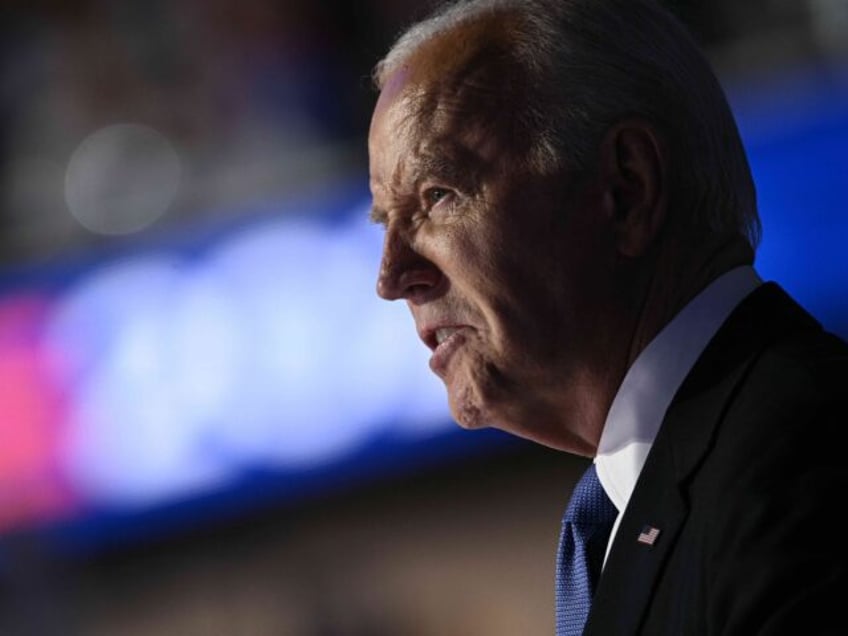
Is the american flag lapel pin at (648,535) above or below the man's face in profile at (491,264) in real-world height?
below

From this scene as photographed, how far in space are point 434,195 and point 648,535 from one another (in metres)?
0.48

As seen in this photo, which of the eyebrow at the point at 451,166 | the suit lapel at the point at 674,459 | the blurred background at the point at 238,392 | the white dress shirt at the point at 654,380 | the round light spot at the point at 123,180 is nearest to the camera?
the suit lapel at the point at 674,459

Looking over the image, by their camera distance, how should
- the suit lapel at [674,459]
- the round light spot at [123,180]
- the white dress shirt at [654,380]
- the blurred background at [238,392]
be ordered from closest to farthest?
the suit lapel at [674,459] → the white dress shirt at [654,380] → the blurred background at [238,392] → the round light spot at [123,180]

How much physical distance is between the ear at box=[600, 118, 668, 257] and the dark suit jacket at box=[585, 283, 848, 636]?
0.49 ft

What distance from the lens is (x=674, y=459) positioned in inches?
56.5

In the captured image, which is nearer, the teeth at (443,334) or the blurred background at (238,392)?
the teeth at (443,334)

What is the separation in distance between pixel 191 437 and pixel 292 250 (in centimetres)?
75

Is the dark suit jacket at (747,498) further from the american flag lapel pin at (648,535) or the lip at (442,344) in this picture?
the lip at (442,344)

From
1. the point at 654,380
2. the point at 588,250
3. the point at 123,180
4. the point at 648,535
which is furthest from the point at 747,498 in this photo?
the point at 123,180

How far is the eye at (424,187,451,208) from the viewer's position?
1.68 meters

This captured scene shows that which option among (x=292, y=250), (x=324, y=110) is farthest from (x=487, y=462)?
(x=324, y=110)

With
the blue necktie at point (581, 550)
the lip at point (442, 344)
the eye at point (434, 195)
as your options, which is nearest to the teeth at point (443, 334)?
the lip at point (442, 344)

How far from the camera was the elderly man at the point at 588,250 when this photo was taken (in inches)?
58.2

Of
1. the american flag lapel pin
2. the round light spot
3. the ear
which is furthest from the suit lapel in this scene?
the round light spot
